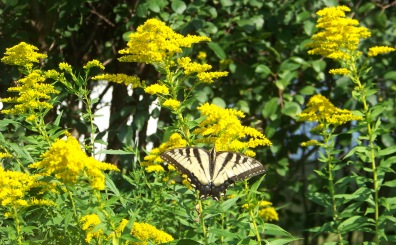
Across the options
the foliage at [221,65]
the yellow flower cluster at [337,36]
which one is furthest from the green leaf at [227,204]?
the foliage at [221,65]

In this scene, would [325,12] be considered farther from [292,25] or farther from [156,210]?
[292,25]

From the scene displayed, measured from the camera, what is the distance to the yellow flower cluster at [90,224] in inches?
119

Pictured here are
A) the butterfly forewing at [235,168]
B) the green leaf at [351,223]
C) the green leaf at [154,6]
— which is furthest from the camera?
the green leaf at [154,6]

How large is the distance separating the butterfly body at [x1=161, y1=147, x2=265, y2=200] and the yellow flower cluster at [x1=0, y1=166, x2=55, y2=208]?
53 centimetres

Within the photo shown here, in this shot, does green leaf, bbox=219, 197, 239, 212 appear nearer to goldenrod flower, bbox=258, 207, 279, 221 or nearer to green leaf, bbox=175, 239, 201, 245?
green leaf, bbox=175, 239, 201, 245

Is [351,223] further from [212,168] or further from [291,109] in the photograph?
[291,109]

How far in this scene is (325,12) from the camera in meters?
4.11

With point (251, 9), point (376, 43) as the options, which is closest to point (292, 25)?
point (251, 9)

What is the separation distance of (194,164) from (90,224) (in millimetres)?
567

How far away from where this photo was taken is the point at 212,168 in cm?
343

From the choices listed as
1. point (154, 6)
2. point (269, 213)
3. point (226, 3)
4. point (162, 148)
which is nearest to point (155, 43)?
point (162, 148)

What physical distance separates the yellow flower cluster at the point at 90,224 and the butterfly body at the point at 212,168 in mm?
425

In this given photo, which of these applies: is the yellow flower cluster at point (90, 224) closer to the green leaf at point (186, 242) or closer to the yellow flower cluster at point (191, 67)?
the green leaf at point (186, 242)

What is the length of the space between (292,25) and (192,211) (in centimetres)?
298
